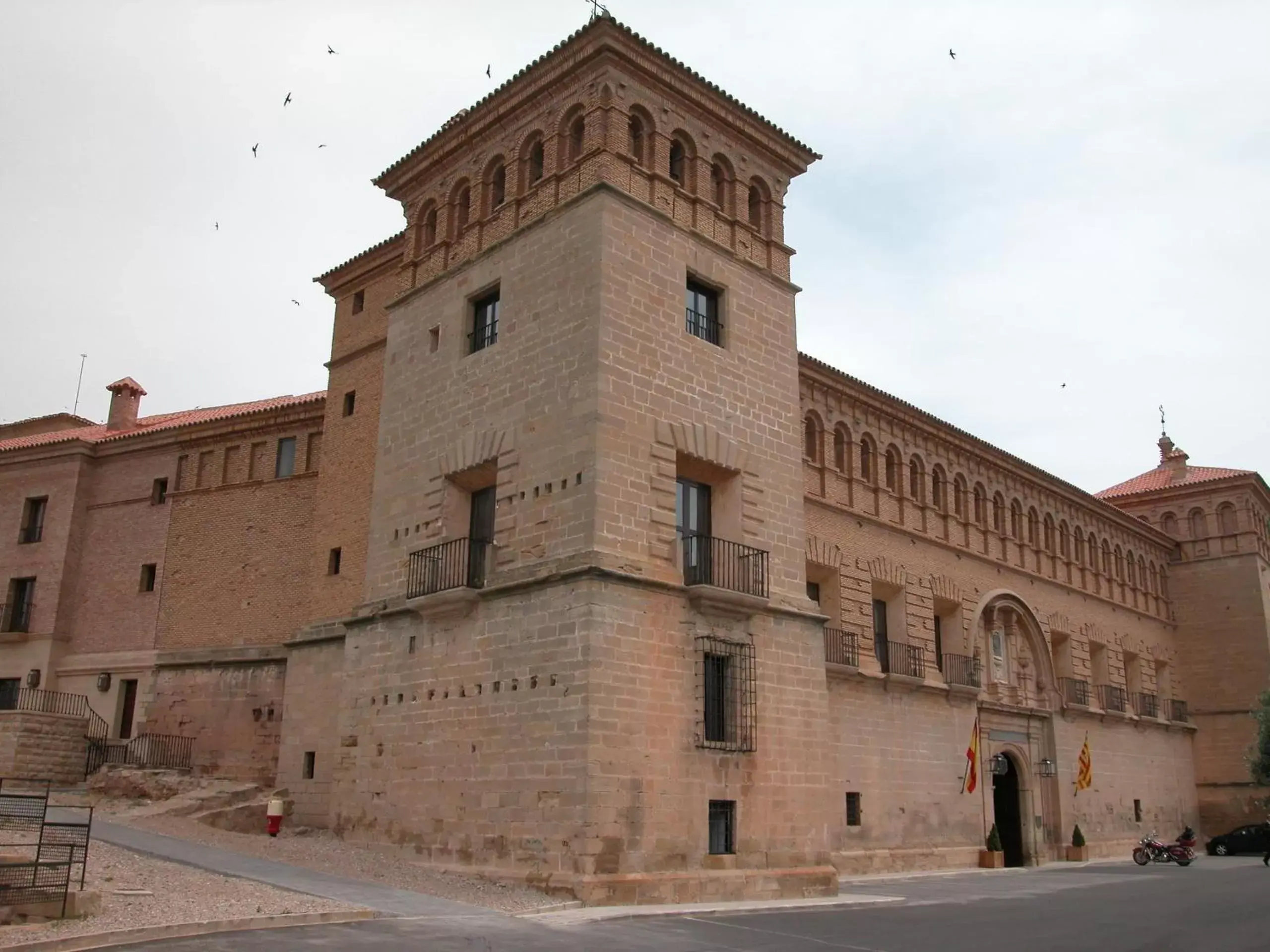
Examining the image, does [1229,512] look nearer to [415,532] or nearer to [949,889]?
[949,889]

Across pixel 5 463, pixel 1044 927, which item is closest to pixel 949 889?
pixel 1044 927

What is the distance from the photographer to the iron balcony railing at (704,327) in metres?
17.7

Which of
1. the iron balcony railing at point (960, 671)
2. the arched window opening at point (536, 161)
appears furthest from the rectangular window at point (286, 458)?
the iron balcony railing at point (960, 671)

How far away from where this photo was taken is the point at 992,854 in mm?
23812

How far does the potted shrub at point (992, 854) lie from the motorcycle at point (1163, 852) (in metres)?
5.06

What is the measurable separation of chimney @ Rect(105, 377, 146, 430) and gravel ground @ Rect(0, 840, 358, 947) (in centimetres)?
1767

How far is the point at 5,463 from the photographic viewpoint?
Answer: 27.1m

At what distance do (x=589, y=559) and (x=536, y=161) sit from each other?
23.8ft

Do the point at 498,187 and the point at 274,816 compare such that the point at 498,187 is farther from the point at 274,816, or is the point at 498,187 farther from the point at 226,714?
the point at 226,714

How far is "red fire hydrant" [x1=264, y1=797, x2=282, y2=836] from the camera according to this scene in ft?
60.2

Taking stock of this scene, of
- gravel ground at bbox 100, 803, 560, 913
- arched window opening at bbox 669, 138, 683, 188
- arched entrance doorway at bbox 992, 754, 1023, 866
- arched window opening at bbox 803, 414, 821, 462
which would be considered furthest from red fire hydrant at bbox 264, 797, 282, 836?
arched entrance doorway at bbox 992, 754, 1023, 866

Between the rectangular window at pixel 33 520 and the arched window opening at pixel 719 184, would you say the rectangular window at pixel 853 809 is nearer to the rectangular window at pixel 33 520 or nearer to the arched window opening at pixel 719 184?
the arched window opening at pixel 719 184

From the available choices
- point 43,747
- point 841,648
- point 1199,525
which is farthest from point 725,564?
point 1199,525

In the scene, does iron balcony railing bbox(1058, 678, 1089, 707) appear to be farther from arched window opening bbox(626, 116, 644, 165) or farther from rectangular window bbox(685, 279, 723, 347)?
arched window opening bbox(626, 116, 644, 165)
